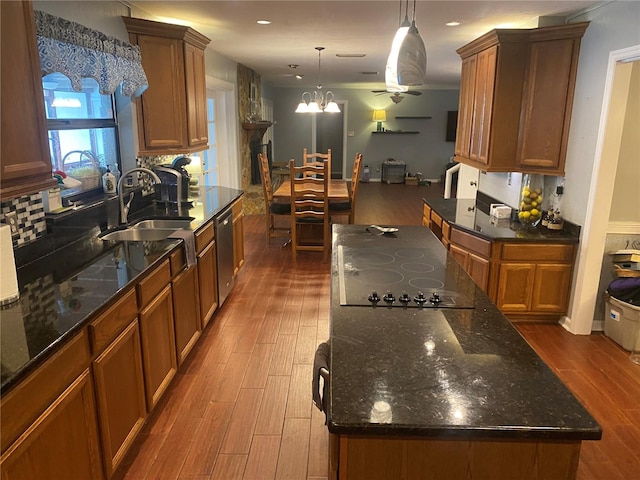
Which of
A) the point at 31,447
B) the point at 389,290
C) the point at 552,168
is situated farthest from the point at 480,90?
the point at 31,447

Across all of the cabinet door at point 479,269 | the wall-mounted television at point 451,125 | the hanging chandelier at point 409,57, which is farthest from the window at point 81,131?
the wall-mounted television at point 451,125

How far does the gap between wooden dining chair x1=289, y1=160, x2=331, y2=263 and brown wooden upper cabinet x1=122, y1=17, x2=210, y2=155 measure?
4.67ft

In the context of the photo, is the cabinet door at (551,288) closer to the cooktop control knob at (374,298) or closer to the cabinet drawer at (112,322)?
the cooktop control knob at (374,298)

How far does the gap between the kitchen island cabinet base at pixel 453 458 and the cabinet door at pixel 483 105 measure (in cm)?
300

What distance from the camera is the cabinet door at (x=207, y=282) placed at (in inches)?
129

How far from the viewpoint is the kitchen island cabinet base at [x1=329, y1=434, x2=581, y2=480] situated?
1.22 meters

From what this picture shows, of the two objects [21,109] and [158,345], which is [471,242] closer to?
[158,345]

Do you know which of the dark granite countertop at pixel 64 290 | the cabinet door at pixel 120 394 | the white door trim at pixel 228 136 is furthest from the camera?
the white door trim at pixel 228 136

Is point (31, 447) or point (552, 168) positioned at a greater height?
point (552, 168)

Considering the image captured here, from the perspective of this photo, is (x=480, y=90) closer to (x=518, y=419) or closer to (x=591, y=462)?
(x=591, y=462)

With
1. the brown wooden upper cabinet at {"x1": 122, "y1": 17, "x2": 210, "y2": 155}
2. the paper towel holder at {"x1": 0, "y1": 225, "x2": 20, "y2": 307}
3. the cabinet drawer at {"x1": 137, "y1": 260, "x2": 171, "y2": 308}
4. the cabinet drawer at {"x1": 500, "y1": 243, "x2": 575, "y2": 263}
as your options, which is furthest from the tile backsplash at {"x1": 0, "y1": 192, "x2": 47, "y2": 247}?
the cabinet drawer at {"x1": 500, "y1": 243, "x2": 575, "y2": 263}

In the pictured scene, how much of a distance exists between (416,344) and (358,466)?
0.47 metres

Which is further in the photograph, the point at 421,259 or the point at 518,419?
the point at 421,259

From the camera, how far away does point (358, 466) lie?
1.24m
